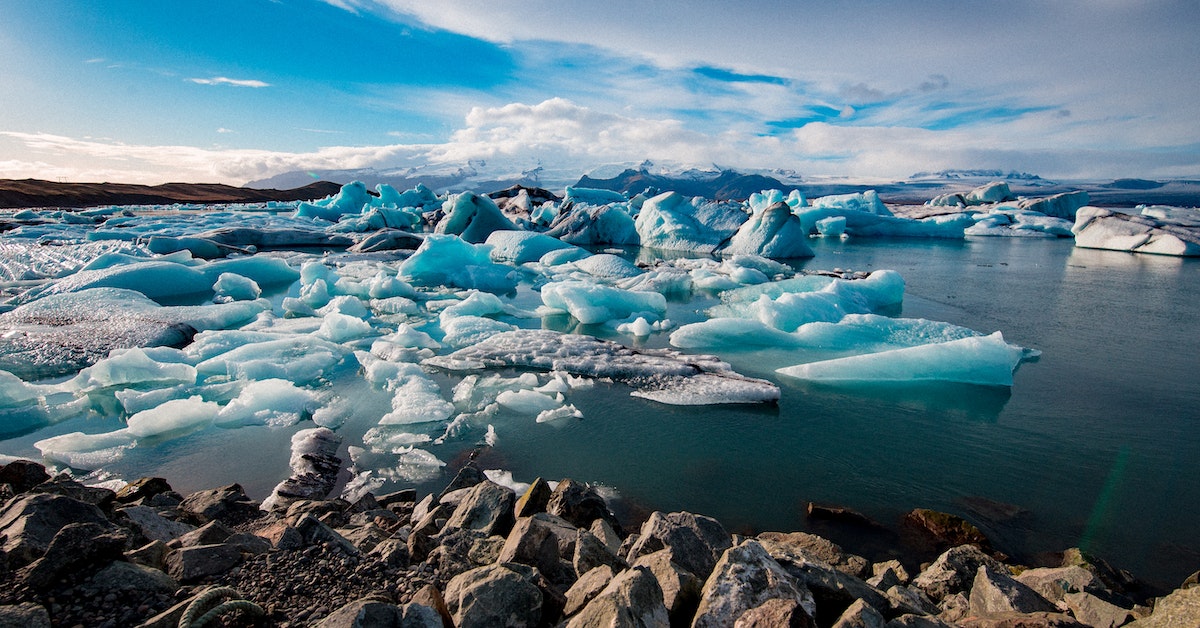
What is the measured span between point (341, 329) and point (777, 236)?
10.8 m

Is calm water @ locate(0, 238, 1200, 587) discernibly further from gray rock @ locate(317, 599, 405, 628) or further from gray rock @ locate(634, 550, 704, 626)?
gray rock @ locate(317, 599, 405, 628)

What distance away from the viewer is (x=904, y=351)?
178 inches

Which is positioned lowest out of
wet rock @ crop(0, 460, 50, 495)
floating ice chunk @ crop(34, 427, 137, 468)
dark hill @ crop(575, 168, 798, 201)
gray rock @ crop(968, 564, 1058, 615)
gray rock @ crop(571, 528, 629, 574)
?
Answer: floating ice chunk @ crop(34, 427, 137, 468)

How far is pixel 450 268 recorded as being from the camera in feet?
32.7

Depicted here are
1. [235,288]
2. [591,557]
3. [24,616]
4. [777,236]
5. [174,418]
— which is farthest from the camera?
[777,236]

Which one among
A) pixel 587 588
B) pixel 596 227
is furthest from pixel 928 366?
pixel 596 227

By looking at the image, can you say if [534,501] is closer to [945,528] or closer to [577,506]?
[577,506]

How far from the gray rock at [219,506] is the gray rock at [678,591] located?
1.85 meters

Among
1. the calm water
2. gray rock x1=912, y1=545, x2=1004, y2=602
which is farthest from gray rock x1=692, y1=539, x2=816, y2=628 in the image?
the calm water

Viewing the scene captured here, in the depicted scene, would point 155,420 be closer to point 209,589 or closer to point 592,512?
point 209,589

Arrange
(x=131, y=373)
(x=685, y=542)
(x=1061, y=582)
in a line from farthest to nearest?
(x=131, y=373) < (x=1061, y=582) < (x=685, y=542)

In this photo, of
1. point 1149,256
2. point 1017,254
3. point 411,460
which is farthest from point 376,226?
point 1149,256

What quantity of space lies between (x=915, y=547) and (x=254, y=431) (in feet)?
12.0

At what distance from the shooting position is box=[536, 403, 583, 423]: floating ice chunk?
12.1ft
